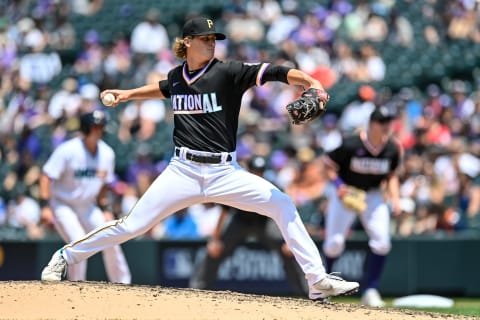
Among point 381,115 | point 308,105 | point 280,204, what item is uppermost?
point 381,115

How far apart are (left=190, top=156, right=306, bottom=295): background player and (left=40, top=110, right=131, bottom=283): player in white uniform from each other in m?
2.05

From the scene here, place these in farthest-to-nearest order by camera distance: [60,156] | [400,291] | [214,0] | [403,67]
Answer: [214,0] < [403,67] < [400,291] < [60,156]

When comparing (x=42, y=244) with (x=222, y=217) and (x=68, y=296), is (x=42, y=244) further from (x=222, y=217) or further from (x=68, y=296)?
(x=68, y=296)

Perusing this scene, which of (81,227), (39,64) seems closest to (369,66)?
(39,64)

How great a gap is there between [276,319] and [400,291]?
264 inches

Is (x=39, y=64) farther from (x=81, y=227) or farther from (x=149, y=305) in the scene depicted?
(x=149, y=305)

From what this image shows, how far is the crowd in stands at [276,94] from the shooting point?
14.5 metres

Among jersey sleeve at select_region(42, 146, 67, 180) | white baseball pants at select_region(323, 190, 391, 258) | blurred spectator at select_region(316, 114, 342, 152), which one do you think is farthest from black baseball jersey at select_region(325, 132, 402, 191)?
blurred spectator at select_region(316, 114, 342, 152)

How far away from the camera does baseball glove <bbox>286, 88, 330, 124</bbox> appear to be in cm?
700

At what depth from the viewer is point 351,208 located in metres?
10.7

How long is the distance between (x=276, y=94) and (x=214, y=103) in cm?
924

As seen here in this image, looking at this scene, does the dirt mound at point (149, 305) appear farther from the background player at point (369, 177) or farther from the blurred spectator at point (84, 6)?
the blurred spectator at point (84, 6)

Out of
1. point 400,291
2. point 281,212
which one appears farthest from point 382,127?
point 281,212

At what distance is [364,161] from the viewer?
434 inches
